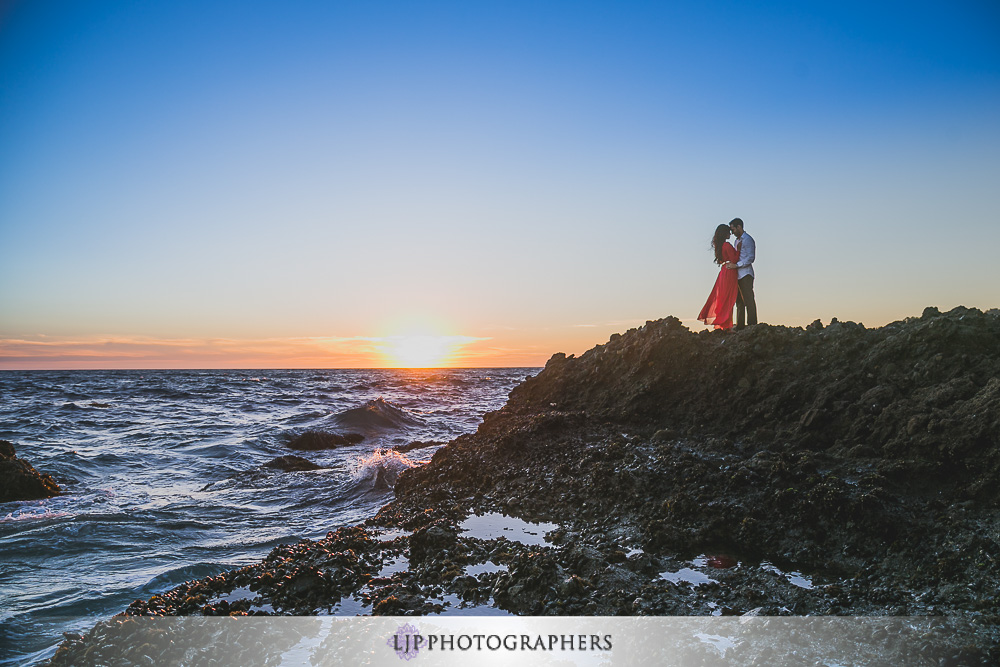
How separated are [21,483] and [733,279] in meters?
12.4

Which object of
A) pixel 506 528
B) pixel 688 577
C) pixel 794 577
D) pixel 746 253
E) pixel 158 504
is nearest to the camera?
pixel 794 577

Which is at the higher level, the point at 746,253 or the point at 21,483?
the point at 746,253

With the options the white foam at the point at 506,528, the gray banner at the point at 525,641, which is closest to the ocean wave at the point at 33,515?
the gray banner at the point at 525,641

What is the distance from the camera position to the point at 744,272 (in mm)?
8977

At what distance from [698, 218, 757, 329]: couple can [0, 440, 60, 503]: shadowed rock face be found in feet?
39.2

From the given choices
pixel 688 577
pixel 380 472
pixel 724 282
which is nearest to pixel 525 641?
pixel 688 577

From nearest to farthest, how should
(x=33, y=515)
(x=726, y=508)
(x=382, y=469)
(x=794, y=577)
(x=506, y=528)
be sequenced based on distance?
(x=794, y=577) < (x=726, y=508) < (x=506, y=528) < (x=33, y=515) < (x=382, y=469)

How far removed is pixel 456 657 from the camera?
3.32 metres

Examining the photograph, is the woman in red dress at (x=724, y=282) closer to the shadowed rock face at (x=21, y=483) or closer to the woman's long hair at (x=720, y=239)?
the woman's long hair at (x=720, y=239)

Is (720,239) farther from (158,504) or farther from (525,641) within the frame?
(158,504)

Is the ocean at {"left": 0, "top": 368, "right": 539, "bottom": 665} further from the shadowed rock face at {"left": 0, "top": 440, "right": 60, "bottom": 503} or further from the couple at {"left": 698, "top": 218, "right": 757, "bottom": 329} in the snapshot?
the couple at {"left": 698, "top": 218, "right": 757, "bottom": 329}

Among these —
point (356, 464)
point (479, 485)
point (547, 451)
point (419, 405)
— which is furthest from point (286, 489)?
point (419, 405)

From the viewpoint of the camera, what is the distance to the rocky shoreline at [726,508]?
3.70 meters

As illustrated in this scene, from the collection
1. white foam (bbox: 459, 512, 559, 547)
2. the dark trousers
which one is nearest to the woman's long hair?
the dark trousers
